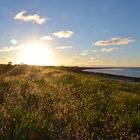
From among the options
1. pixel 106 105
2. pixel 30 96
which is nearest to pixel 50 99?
pixel 30 96

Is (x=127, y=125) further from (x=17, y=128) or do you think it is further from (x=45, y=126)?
(x=17, y=128)

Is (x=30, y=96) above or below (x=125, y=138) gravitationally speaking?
above

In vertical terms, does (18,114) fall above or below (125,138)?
above

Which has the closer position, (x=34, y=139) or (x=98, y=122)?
(x=34, y=139)

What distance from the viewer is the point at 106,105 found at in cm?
1170

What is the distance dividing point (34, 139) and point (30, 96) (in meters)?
4.16

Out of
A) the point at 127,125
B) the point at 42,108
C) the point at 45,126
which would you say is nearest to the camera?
the point at 45,126

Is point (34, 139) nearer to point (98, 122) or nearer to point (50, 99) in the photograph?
point (98, 122)

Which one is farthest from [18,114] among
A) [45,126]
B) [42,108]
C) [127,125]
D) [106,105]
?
[106,105]

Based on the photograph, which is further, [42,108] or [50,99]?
[50,99]

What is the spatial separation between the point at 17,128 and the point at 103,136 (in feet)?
7.02

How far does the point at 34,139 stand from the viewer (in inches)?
288

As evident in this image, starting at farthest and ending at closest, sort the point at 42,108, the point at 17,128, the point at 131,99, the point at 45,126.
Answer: the point at 131,99 < the point at 42,108 < the point at 45,126 < the point at 17,128

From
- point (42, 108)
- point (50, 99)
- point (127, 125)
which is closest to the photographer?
point (127, 125)
